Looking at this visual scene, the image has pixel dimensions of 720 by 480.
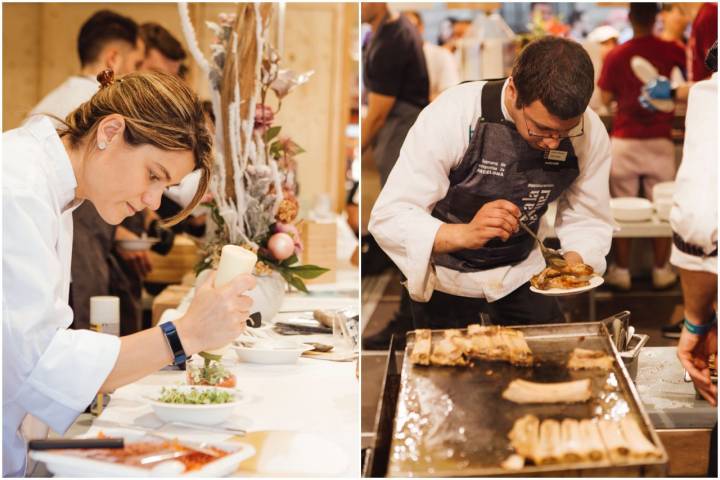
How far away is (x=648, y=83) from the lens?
2324 mm

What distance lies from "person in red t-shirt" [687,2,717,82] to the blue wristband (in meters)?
0.54

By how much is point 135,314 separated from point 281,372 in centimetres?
182

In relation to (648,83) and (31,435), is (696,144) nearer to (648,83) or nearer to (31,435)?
(648,83)

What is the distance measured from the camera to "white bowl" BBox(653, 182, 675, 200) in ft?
6.18

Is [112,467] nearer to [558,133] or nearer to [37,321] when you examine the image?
[37,321]

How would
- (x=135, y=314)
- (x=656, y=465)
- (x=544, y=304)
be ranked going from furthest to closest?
(x=135, y=314) < (x=544, y=304) < (x=656, y=465)

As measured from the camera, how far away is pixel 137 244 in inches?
151

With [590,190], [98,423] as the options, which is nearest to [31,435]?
[98,423]

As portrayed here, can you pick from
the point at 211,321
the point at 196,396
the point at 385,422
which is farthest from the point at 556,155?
the point at 196,396

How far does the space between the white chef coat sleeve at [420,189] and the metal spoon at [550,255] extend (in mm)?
190

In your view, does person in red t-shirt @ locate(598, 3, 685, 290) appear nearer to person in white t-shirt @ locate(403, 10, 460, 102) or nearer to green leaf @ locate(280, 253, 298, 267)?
person in white t-shirt @ locate(403, 10, 460, 102)

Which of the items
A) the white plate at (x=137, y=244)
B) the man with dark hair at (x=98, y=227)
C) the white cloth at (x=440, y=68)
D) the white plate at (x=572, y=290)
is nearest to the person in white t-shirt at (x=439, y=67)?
the white cloth at (x=440, y=68)

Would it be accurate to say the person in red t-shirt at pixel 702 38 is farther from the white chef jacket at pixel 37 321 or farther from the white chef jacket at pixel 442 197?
the white chef jacket at pixel 37 321

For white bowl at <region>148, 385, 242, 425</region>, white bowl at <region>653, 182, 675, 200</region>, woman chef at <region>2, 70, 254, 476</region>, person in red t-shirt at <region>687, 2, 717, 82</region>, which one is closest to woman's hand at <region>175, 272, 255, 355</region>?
woman chef at <region>2, 70, 254, 476</region>
